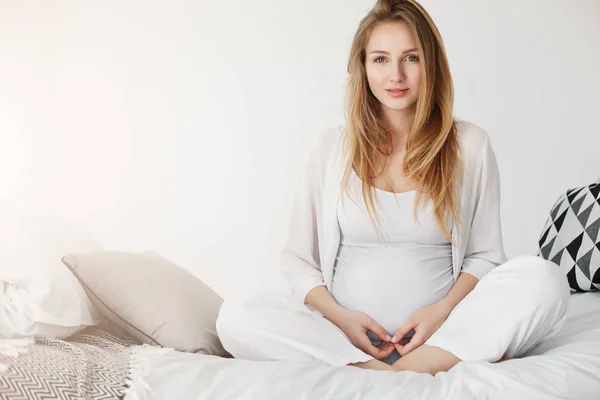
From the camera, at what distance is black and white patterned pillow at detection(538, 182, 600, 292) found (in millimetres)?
2602

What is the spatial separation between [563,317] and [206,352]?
0.83 meters

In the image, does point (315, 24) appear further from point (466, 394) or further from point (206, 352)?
point (466, 394)

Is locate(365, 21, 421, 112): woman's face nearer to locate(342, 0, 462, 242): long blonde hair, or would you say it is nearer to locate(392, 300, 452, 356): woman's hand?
locate(342, 0, 462, 242): long blonde hair

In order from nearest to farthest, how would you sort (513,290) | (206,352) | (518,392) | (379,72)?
(518,392)
(513,290)
(206,352)
(379,72)

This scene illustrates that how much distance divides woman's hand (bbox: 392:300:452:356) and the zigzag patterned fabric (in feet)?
2.09

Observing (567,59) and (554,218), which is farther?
(567,59)

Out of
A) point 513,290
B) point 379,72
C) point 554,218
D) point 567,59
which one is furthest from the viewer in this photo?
point 567,59

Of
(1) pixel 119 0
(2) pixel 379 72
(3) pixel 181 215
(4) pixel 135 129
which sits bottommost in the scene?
(3) pixel 181 215

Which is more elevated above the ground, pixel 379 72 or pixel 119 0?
pixel 119 0

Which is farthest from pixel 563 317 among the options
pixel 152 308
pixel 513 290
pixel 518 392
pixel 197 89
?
pixel 197 89

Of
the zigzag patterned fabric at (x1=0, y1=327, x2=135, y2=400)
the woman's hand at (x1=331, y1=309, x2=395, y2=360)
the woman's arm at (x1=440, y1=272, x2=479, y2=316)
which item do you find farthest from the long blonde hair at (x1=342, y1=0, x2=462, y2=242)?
the zigzag patterned fabric at (x1=0, y1=327, x2=135, y2=400)

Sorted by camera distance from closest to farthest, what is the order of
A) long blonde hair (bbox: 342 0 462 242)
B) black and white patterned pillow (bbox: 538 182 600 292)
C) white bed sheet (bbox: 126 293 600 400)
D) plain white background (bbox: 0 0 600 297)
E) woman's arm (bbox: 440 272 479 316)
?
1. white bed sheet (bbox: 126 293 600 400)
2. woman's arm (bbox: 440 272 479 316)
3. long blonde hair (bbox: 342 0 462 242)
4. black and white patterned pillow (bbox: 538 182 600 292)
5. plain white background (bbox: 0 0 600 297)

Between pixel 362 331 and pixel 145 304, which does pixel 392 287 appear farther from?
pixel 145 304

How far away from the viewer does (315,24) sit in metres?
3.53
